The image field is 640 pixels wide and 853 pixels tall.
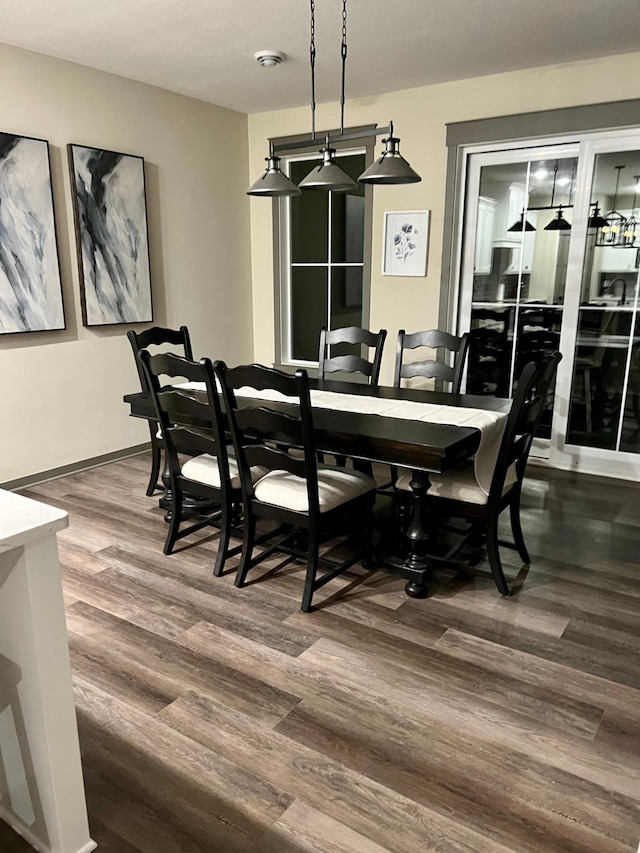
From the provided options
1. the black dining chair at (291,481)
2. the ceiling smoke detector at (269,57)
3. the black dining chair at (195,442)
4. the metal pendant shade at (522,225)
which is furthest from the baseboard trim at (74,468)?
the metal pendant shade at (522,225)

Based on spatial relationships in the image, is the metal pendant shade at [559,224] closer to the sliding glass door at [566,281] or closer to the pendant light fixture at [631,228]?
the sliding glass door at [566,281]

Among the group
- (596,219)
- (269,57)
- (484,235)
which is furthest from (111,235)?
(596,219)

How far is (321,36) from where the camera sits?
3.44 meters

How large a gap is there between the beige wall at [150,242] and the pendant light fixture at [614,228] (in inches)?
113

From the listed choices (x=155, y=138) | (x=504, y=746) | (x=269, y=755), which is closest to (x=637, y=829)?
(x=504, y=746)

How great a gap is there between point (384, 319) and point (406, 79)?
1.65 meters

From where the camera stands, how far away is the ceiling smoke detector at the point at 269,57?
144 inches

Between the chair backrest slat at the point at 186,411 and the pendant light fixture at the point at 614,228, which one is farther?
the pendant light fixture at the point at 614,228

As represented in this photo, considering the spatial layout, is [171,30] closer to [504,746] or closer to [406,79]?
[406,79]

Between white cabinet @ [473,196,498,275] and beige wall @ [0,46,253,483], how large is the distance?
203 centimetres

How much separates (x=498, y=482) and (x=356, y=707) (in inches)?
41.9

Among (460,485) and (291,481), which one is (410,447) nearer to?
(460,485)

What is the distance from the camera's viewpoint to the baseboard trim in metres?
3.91

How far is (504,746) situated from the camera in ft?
6.00
